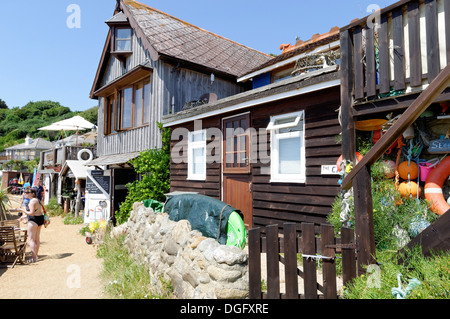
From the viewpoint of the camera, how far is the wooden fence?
115 inches

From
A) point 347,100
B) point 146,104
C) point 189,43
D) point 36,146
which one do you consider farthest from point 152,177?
point 36,146

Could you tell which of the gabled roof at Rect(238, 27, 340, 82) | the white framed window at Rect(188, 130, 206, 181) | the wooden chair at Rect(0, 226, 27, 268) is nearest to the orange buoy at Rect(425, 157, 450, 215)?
the gabled roof at Rect(238, 27, 340, 82)

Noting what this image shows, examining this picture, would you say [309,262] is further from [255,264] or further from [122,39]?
[122,39]

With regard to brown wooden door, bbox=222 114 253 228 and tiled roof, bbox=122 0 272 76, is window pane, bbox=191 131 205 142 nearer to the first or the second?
brown wooden door, bbox=222 114 253 228

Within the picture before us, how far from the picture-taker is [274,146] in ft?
21.9

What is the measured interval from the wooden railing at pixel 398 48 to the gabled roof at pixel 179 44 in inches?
284

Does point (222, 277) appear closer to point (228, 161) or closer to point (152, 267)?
point (152, 267)

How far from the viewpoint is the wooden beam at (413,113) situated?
2.22 meters

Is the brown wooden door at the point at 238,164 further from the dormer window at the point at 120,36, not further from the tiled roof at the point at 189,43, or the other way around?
the dormer window at the point at 120,36

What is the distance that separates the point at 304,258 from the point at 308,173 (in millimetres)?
3061

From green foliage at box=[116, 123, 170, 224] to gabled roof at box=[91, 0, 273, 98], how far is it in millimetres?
3002

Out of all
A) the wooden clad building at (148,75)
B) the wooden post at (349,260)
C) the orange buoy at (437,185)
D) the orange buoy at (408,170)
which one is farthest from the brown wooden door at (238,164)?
the wooden post at (349,260)

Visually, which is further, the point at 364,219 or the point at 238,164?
the point at 238,164

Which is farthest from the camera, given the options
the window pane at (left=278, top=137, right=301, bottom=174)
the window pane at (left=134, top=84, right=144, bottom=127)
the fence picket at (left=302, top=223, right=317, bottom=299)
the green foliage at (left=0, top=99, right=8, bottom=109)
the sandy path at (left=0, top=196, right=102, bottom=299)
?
the green foliage at (left=0, top=99, right=8, bottom=109)
